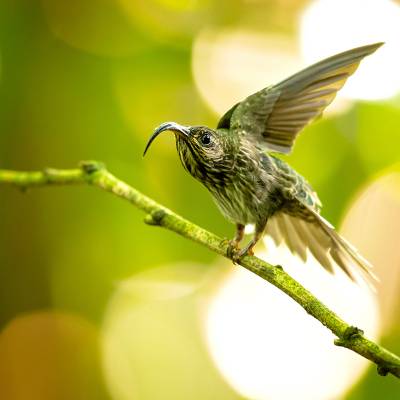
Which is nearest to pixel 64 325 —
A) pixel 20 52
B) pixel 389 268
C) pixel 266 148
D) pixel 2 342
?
pixel 2 342

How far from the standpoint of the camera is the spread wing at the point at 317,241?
3402mm

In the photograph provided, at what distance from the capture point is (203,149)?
3.11 m

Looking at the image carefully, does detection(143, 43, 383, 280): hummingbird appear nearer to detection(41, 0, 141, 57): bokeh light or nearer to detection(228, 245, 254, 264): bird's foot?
detection(228, 245, 254, 264): bird's foot

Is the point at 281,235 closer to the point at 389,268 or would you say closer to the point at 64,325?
the point at 389,268

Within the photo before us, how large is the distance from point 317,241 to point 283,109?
813 millimetres

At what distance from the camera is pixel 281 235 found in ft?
12.9

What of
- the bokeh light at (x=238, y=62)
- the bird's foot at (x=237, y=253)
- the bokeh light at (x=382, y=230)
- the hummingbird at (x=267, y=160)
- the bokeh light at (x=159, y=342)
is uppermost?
the bokeh light at (x=238, y=62)

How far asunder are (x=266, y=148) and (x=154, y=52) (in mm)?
5170

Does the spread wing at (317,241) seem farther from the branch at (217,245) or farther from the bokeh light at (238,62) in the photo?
the bokeh light at (238,62)

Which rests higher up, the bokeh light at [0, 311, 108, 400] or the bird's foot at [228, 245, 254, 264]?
the bird's foot at [228, 245, 254, 264]

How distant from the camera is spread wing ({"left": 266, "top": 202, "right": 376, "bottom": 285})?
11.2ft

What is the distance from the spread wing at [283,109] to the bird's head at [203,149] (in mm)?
259

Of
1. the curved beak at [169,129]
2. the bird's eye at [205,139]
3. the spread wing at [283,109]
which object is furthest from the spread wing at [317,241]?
the curved beak at [169,129]

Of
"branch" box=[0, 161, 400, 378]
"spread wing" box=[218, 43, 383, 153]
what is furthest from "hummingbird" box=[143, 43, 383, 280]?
"branch" box=[0, 161, 400, 378]
